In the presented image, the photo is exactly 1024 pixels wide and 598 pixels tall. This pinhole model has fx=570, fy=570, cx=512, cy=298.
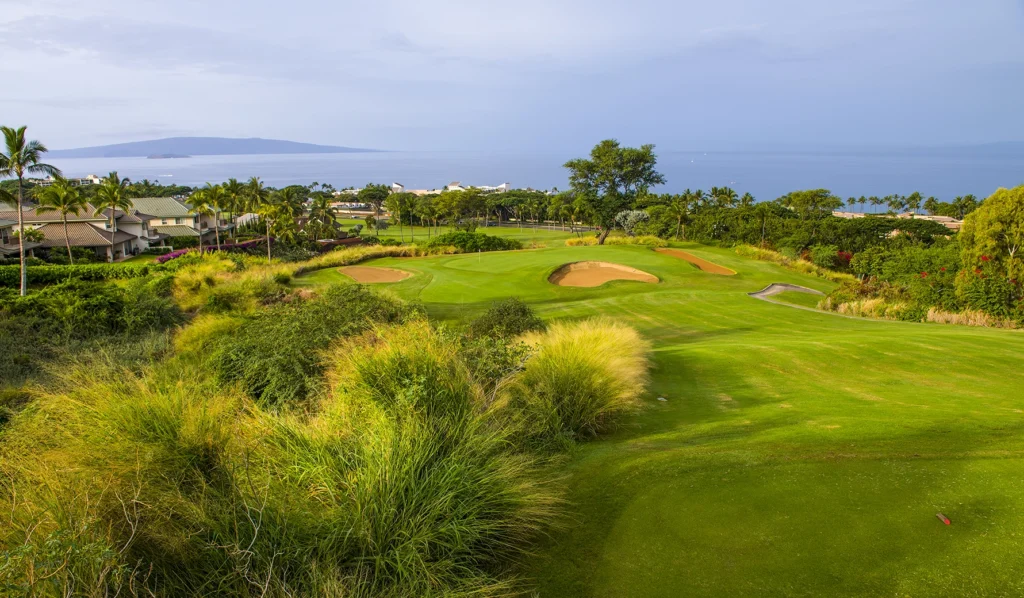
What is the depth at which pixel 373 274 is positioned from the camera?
38875 mm

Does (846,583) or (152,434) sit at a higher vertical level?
(152,434)

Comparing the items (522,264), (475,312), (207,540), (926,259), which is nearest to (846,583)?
(207,540)

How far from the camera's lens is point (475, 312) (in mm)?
25531

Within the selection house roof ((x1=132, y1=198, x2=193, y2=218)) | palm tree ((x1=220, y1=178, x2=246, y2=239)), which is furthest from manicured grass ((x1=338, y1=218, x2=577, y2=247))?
house roof ((x1=132, y1=198, x2=193, y2=218))

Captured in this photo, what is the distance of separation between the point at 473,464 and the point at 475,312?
67.0ft

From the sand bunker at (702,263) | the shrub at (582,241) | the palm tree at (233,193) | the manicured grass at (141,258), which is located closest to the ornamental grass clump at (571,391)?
the sand bunker at (702,263)

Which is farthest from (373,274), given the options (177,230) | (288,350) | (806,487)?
(177,230)

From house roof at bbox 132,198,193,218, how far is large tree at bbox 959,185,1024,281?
71465 millimetres

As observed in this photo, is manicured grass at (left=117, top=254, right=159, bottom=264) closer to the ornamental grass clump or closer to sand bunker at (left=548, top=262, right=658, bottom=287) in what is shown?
sand bunker at (left=548, top=262, right=658, bottom=287)

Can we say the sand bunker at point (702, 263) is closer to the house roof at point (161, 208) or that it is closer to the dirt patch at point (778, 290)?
the dirt patch at point (778, 290)

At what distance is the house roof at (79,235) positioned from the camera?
51.6 meters

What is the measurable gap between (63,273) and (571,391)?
47096mm

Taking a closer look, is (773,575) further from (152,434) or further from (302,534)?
(152,434)

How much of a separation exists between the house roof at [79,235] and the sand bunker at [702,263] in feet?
165
